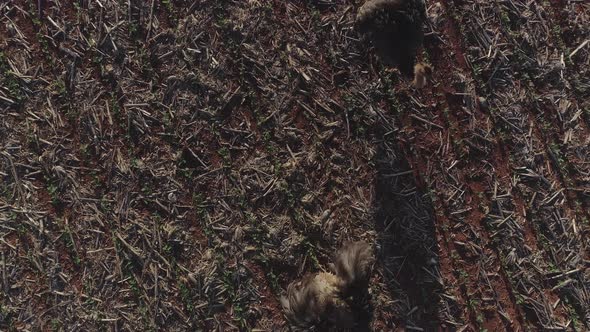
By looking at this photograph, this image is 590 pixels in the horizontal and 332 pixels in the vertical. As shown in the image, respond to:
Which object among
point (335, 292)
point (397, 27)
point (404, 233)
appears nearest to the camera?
point (397, 27)

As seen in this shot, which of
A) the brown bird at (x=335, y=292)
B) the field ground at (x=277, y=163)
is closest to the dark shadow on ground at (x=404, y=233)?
the field ground at (x=277, y=163)

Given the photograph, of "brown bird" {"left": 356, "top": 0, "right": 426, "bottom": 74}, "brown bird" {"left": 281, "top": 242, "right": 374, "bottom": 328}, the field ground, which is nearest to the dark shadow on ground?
the field ground

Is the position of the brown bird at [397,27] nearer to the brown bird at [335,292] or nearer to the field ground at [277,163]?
the field ground at [277,163]

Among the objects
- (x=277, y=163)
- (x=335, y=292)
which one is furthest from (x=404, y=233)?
(x=277, y=163)

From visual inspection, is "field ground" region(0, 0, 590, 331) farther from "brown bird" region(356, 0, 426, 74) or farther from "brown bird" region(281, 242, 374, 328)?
"brown bird" region(356, 0, 426, 74)

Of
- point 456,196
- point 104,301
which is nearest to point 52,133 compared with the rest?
point 104,301

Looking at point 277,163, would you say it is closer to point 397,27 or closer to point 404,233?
point 404,233

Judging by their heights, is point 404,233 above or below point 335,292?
above
